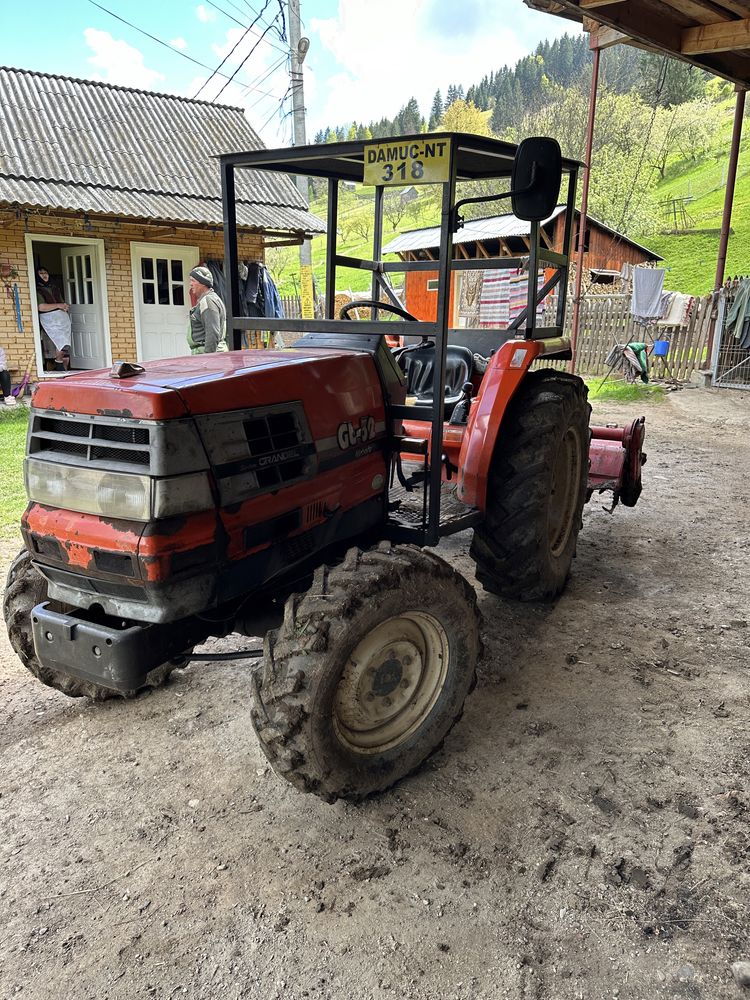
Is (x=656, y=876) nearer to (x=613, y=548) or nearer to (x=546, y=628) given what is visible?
(x=546, y=628)

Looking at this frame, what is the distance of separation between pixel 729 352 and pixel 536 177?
10601 millimetres

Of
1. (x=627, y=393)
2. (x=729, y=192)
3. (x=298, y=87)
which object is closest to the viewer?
(x=729, y=192)

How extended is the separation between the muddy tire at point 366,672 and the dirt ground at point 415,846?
0.20 metres

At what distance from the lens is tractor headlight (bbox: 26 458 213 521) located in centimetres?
207

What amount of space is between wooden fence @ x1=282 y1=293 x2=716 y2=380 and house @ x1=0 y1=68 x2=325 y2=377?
6.27 meters

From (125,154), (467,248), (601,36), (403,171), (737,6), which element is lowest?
(403,171)

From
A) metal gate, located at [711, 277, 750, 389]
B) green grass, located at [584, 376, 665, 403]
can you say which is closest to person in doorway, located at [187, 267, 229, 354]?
green grass, located at [584, 376, 665, 403]

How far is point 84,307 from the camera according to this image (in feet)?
41.4

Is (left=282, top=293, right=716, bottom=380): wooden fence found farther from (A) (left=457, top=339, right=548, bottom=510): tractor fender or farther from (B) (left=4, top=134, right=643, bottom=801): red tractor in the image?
(B) (left=4, top=134, right=643, bottom=801): red tractor

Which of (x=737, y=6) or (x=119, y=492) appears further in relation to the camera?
(x=737, y=6)

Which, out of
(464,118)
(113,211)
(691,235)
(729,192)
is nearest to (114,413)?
(113,211)

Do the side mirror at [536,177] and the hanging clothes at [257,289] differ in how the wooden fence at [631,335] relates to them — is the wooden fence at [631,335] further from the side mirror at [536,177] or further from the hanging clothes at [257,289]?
the side mirror at [536,177]

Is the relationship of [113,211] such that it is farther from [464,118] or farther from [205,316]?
[464,118]

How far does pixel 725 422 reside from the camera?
957cm
